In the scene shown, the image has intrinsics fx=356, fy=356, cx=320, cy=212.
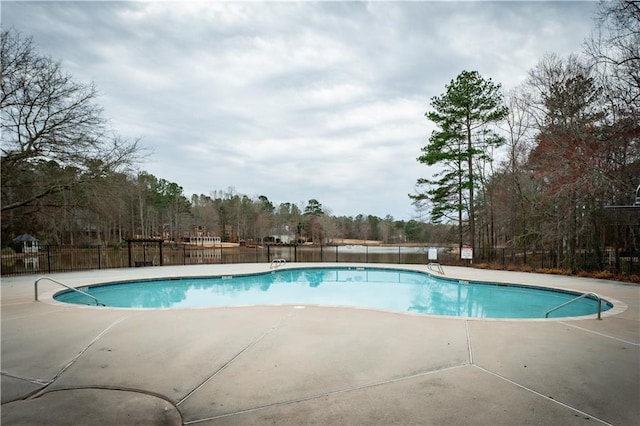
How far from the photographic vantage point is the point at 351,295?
37.7ft

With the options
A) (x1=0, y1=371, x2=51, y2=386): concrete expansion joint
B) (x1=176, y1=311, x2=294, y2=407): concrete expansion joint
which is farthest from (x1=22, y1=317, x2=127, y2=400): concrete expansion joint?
(x1=176, y1=311, x2=294, y2=407): concrete expansion joint

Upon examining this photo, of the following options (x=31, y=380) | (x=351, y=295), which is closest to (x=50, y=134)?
(x=31, y=380)

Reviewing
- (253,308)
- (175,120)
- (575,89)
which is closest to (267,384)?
(253,308)

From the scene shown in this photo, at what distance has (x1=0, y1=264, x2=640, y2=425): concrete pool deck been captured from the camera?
270 centimetres

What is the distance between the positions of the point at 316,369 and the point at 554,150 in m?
11.8

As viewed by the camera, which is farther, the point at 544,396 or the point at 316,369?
the point at 316,369

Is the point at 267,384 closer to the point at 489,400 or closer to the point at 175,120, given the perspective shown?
the point at 489,400

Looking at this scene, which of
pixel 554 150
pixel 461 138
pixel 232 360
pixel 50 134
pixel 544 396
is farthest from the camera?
pixel 461 138

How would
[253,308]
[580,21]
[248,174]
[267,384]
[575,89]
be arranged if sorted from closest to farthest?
[267,384] < [253,308] < [580,21] < [575,89] < [248,174]

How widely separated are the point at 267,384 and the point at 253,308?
3.65 metres

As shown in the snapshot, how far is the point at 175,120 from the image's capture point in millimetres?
16062

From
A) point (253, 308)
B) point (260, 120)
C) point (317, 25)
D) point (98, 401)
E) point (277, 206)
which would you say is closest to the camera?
point (98, 401)

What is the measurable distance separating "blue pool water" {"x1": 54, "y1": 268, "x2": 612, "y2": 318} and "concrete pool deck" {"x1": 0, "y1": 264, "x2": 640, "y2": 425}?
287 centimetres

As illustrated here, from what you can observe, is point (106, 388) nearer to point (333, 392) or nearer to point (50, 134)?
point (333, 392)
